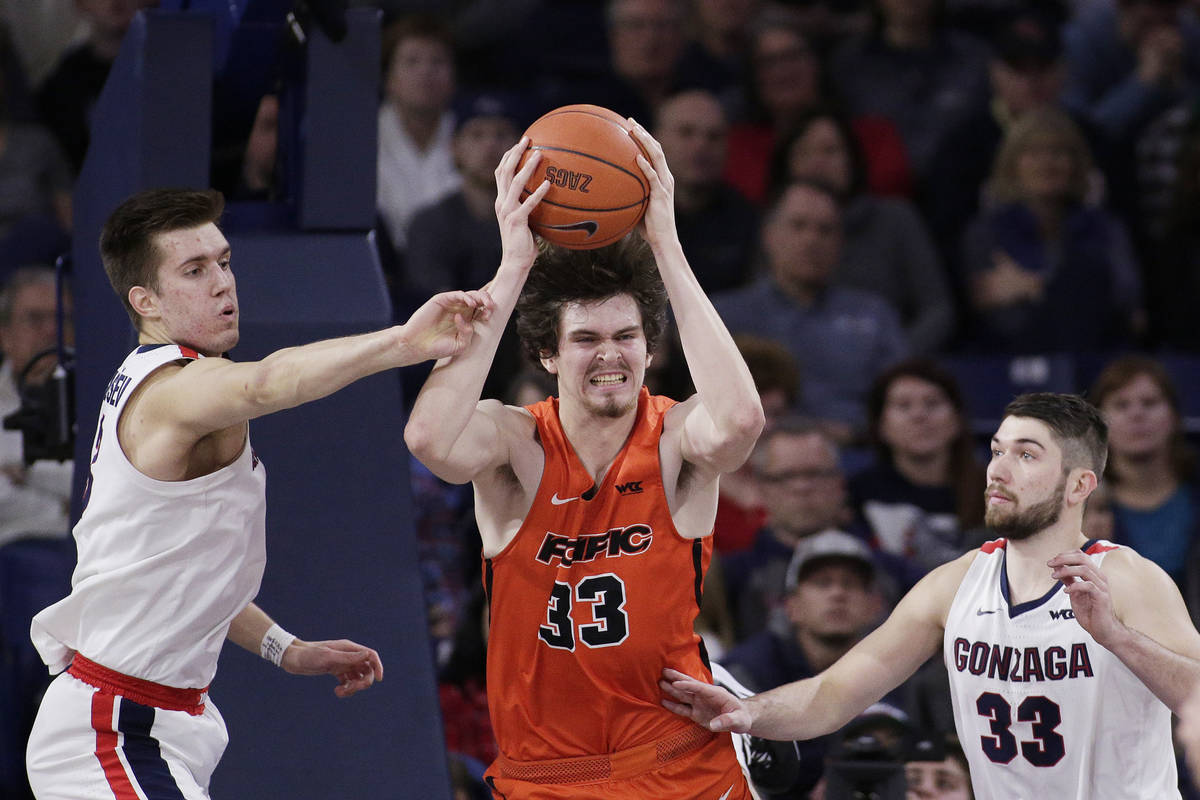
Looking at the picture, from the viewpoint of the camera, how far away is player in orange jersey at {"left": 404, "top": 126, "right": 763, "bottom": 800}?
14.8 feet

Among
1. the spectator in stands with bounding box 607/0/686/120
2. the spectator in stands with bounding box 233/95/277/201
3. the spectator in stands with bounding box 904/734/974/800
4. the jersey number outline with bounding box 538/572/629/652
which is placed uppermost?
the spectator in stands with bounding box 607/0/686/120

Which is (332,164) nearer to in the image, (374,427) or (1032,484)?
(374,427)

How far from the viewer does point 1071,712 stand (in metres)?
4.64

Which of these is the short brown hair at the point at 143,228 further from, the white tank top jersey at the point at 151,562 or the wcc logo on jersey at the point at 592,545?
the wcc logo on jersey at the point at 592,545

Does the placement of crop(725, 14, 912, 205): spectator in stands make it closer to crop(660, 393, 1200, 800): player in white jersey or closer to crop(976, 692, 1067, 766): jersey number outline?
crop(660, 393, 1200, 800): player in white jersey

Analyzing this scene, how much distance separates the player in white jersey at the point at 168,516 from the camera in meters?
4.06

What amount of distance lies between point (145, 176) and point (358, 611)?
155 centimetres

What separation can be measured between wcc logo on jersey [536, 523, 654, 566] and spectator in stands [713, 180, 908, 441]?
4522 millimetres

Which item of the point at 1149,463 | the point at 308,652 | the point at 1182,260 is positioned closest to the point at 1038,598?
the point at 308,652

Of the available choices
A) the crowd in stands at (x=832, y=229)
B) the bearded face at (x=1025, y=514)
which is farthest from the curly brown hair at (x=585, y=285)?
the crowd in stands at (x=832, y=229)

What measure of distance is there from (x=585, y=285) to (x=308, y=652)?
1314 millimetres

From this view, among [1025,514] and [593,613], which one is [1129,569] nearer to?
[1025,514]

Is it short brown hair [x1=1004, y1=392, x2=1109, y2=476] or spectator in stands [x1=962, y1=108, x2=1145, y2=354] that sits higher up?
spectator in stands [x1=962, y1=108, x2=1145, y2=354]

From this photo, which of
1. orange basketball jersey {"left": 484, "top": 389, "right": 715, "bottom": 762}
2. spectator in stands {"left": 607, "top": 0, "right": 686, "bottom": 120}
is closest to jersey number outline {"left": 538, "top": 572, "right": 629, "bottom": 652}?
orange basketball jersey {"left": 484, "top": 389, "right": 715, "bottom": 762}
